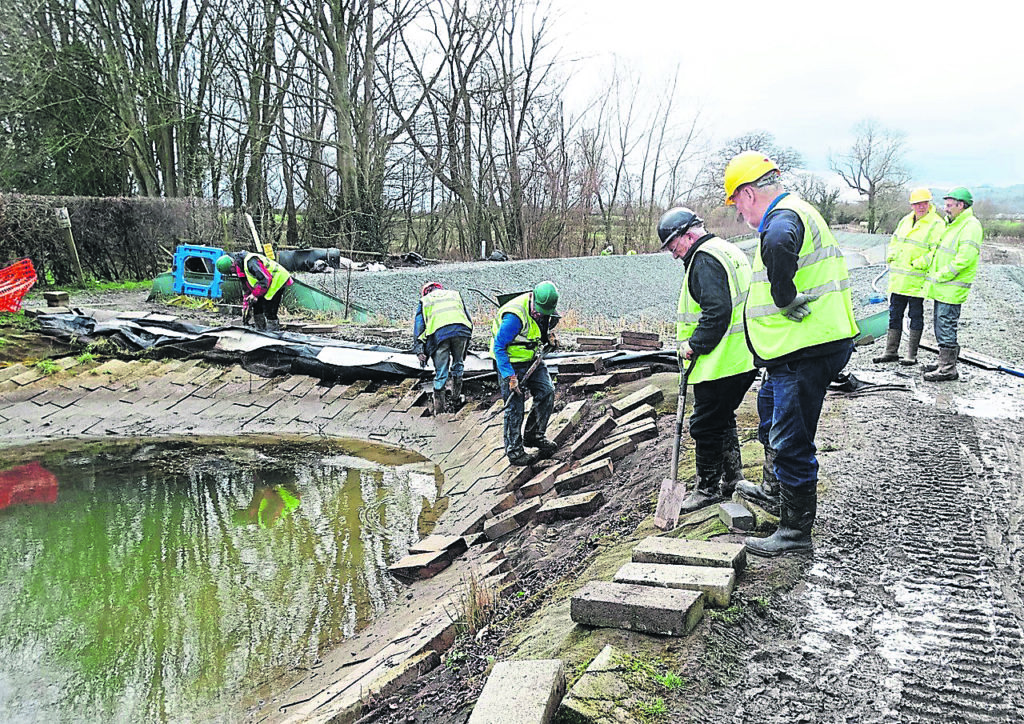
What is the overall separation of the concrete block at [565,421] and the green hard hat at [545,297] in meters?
1.37

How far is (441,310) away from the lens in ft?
28.7

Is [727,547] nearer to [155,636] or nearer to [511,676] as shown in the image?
[511,676]

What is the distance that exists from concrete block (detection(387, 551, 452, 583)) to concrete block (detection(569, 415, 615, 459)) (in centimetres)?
169

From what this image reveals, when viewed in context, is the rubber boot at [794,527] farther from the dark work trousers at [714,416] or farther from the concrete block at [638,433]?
the concrete block at [638,433]

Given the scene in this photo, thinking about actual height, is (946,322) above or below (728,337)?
below

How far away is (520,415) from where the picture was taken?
23.1 ft

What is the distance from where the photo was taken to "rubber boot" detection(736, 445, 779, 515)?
408 cm

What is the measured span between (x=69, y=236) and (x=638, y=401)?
13.9 m

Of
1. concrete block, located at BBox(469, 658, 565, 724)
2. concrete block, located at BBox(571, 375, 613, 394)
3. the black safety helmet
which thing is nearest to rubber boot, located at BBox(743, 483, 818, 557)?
concrete block, located at BBox(469, 658, 565, 724)

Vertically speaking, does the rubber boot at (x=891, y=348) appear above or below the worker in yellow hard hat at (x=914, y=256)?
below

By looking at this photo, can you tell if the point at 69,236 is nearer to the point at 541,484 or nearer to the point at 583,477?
the point at 541,484

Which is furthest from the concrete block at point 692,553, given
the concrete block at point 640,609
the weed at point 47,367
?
the weed at point 47,367

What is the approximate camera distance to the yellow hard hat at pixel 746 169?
3674mm

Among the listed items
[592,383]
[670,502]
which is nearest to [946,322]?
[592,383]
